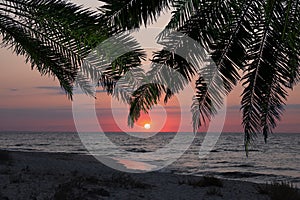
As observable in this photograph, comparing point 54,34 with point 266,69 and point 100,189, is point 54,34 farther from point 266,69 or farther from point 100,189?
point 100,189

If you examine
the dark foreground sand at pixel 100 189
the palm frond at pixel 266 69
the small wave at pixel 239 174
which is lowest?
the small wave at pixel 239 174

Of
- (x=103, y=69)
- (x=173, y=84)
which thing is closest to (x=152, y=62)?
(x=173, y=84)

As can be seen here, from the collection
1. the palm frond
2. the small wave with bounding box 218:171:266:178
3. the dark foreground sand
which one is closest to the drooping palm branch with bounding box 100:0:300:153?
the palm frond

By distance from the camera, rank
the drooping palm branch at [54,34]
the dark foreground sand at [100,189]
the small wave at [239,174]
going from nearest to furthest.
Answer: the drooping palm branch at [54,34] < the dark foreground sand at [100,189] < the small wave at [239,174]

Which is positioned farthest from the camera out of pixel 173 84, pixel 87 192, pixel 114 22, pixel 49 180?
pixel 49 180

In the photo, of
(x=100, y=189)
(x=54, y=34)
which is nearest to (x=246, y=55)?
A: (x=54, y=34)

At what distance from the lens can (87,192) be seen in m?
10.9

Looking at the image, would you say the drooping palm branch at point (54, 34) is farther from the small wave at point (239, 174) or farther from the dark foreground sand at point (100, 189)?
the small wave at point (239, 174)

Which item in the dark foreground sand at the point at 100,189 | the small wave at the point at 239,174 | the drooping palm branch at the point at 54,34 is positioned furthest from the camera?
the small wave at the point at 239,174

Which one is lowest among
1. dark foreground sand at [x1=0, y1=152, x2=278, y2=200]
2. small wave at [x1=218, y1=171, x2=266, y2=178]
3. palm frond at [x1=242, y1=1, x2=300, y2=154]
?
small wave at [x1=218, y1=171, x2=266, y2=178]

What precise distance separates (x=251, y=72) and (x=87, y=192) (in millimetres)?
6543

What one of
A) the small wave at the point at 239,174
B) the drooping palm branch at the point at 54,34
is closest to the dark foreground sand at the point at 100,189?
the drooping palm branch at the point at 54,34

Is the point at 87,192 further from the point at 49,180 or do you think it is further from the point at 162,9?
the point at 162,9

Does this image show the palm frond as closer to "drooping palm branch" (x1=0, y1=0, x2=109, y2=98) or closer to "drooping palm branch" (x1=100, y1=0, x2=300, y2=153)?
"drooping palm branch" (x1=100, y1=0, x2=300, y2=153)
